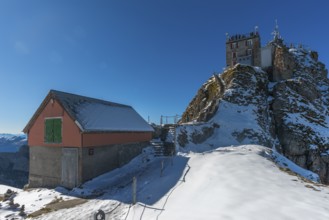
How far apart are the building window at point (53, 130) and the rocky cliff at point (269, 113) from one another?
11960 millimetres

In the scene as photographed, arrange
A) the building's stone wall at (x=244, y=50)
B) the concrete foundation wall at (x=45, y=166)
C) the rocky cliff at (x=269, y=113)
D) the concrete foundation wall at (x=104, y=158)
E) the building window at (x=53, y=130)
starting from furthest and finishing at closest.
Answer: the building's stone wall at (x=244, y=50) → the rocky cliff at (x=269, y=113) → the building window at (x=53, y=130) → the concrete foundation wall at (x=45, y=166) → the concrete foundation wall at (x=104, y=158)

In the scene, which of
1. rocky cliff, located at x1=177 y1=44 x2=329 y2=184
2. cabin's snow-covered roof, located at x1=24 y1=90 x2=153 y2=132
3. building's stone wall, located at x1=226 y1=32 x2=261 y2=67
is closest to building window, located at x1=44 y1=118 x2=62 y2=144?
cabin's snow-covered roof, located at x1=24 y1=90 x2=153 y2=132

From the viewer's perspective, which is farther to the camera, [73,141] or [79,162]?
[73,141]

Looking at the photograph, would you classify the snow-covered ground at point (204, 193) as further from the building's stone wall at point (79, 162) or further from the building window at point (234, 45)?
the building window at point (234, 45)

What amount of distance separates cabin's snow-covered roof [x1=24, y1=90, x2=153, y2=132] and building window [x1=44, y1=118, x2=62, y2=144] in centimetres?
183

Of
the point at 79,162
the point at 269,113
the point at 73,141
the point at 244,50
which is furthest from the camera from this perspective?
the point at 244,50

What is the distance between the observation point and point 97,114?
907 inches

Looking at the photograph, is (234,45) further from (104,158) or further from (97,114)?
(104,158)

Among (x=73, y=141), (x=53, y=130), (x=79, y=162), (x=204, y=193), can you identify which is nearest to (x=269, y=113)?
(x=204, y=193)

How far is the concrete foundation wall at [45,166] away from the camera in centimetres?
2045

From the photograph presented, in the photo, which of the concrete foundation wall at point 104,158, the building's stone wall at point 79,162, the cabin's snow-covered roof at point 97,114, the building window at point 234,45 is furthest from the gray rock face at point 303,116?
the building's stone wall at point 79,162

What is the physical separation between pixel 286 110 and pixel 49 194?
32331mm

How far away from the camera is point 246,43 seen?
47750mm

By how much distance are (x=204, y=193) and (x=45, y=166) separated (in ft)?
54.8
